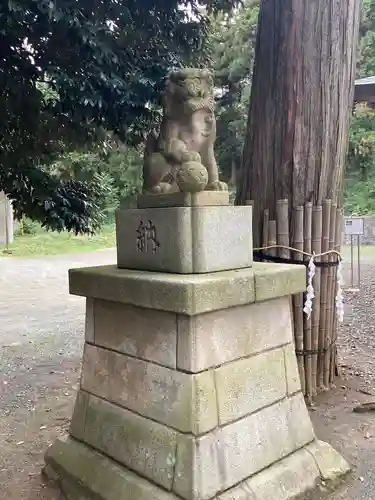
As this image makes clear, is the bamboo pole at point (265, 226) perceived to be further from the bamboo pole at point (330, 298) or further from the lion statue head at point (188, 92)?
the lion statue head at point (188, 92)

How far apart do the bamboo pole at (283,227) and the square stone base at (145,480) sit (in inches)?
49.5

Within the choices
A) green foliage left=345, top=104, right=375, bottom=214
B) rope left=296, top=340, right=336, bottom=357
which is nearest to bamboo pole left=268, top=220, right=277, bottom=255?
rope left=296, top=340, right=336, bottom=357

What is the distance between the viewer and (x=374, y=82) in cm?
599

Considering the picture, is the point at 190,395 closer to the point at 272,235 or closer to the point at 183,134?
the point at 183,134

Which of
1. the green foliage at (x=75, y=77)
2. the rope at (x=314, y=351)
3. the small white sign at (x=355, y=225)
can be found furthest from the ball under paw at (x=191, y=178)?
the small white sign at (x=355, y=225)

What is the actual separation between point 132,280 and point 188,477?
0.87 meters

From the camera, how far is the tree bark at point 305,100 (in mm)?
3379

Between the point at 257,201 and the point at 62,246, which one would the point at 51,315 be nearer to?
the point at 257,201

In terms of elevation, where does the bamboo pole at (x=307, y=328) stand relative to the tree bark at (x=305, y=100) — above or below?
below

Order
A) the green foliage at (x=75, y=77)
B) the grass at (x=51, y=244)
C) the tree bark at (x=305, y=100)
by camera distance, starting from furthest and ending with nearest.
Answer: the grass at (x=51, y=244) → the green foliage at (x=75, y=77) → the tree bark at (x=305, y=100)

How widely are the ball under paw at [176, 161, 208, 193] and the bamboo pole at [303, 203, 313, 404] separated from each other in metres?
1.33

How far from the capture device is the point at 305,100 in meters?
3.41

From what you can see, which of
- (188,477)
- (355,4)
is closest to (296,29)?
(355,4)

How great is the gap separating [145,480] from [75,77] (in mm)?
2961
